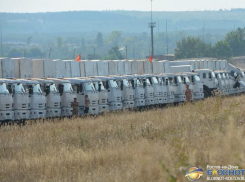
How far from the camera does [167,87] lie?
44594mm

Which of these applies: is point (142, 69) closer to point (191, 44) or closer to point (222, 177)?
point (222, 177)

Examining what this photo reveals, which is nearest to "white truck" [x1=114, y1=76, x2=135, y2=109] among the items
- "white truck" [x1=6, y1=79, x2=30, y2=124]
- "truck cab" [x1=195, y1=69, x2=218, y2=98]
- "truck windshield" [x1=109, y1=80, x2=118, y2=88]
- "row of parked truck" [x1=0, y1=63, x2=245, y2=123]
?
"row of parked truck" [x1=0, y1=63, x2=245, y2=123]

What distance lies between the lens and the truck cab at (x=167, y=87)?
44031 mm

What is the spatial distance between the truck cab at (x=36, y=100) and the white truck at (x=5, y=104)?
4.87 feet

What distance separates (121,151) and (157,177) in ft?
21.3

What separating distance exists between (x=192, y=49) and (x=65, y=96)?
432 feet

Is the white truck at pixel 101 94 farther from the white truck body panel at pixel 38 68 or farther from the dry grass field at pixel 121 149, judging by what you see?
the dry grass field at pixel 121 149

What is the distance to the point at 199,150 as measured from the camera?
48.9ft

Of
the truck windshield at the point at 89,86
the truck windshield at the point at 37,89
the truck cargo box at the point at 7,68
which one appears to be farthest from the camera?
the truck cargo box at the point at 7,68

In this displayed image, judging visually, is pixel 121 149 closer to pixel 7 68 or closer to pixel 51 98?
pixel 51 98

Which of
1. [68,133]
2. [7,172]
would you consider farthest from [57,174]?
[68,133]
